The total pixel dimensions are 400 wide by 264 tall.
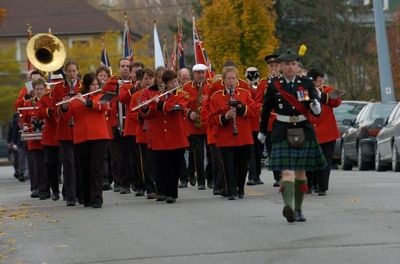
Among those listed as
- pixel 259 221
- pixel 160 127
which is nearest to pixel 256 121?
pixel 160 127

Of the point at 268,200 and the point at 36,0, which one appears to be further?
the point at 36,0

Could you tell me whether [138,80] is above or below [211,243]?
above

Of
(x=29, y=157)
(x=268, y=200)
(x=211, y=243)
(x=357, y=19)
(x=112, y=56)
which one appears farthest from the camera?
(x=112, y=56)

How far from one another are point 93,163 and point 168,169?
1088mm

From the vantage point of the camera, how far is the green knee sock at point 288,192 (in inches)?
514

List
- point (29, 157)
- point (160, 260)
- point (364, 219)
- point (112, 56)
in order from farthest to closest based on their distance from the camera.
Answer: point (112, 56), point (29, 157), point (364, 219), point (160, 260)

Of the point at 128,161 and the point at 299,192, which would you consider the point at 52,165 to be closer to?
the point at 128,161

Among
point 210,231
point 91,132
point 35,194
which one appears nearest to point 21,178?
point 35,194

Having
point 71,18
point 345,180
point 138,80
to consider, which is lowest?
point 345,180

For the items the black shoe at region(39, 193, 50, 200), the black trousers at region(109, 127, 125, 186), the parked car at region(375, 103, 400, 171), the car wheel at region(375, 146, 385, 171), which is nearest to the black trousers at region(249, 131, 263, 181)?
the black trousers at region(109, 127, 125, 186)

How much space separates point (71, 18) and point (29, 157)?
71689mm

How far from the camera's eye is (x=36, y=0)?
307ft

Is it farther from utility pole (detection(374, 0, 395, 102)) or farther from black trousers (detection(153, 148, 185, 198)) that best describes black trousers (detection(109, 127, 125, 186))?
utility pole (detection(374, 0, 395, 102))

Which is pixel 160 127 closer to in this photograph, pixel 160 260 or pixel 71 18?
pixel 160 260
